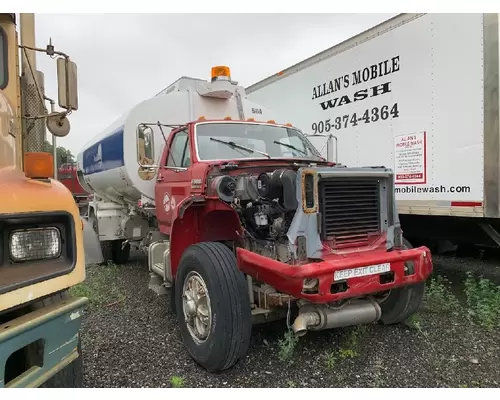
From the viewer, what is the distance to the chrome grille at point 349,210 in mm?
3432

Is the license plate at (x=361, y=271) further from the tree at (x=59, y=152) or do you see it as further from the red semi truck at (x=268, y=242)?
the tree at (x=59, y=152)

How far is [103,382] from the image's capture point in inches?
129

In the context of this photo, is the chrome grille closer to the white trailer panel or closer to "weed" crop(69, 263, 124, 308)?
the white trailer panel

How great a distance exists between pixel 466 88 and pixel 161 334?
169 inches

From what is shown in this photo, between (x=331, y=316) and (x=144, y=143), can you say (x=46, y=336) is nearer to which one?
(x=331, y=316)

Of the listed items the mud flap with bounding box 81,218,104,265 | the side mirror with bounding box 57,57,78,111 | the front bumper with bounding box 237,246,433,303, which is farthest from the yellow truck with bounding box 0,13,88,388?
the mud flap with bounding box 81,218,104,265

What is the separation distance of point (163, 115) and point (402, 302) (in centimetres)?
395

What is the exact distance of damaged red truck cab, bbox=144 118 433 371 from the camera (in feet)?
10.6

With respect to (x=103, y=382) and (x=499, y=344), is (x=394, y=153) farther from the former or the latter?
(x=103, y=382)

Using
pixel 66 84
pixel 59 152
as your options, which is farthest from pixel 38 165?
pixel 59 152

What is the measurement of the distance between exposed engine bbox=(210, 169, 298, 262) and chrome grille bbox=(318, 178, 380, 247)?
29cm

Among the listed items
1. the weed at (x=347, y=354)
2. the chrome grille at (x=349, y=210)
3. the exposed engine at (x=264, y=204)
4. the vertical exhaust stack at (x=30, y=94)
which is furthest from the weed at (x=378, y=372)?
the vertical exhaust stack at (x=30, y=94)

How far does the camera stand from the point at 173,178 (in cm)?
485

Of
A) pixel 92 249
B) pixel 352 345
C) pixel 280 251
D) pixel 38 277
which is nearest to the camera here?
pixel 38 277
